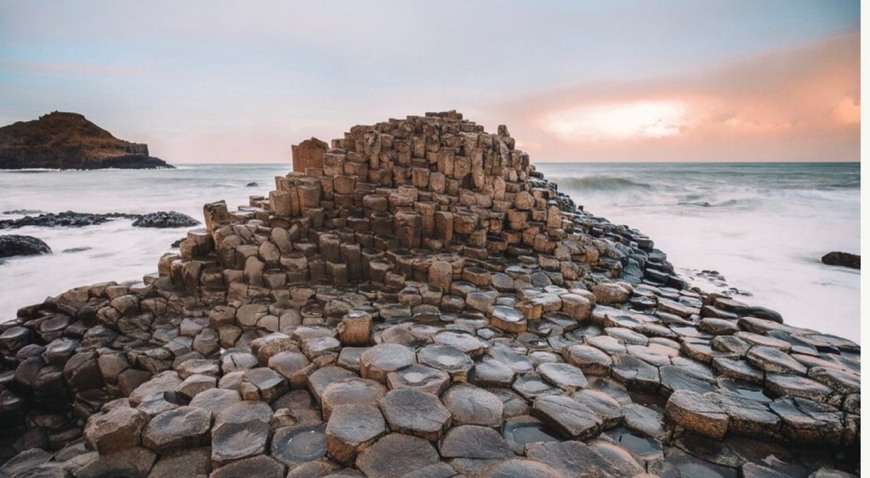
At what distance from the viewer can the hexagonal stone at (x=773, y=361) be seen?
3.71 meters

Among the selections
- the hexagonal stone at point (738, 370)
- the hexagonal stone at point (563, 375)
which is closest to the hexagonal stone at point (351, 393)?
the hexagonal stone at point (563, 375)

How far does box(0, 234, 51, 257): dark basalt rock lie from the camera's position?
1130 centimetres

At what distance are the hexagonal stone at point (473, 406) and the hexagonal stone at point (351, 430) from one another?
603 millimetres

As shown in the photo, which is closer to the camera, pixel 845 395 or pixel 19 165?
pixel 845 395

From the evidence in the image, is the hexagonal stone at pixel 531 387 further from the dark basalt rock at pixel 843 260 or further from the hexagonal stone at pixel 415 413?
the dark basalt rock at pixel 843 260

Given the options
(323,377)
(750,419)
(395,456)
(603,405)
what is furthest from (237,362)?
(750,419)

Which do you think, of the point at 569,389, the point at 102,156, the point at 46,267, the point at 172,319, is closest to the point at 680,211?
the point at 569,389

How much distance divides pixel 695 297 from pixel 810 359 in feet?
7.91

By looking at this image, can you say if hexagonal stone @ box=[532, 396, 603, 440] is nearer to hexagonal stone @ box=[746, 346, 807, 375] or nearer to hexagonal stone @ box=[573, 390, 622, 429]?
hexagonal stone @ box=[573, 390, 622, 429]

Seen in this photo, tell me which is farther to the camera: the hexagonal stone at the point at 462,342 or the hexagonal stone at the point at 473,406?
the hexagonal stone at the point at 462,342

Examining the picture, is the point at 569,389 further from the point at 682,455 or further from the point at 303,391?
the point at 303,391

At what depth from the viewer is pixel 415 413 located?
2885 mm

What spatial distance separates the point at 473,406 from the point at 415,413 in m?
0.51

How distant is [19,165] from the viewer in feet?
187
